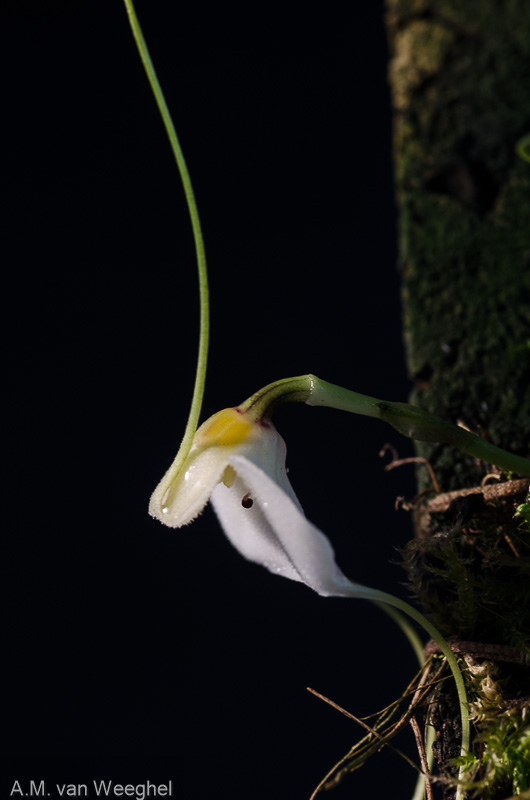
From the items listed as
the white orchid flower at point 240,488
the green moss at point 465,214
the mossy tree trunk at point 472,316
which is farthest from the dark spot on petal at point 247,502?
the green moss at point 465,214

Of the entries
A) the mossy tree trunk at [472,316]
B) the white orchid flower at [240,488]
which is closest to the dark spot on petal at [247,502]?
the white orchid flower at [240,488]

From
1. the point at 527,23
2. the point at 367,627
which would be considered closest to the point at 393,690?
the point at 367,627

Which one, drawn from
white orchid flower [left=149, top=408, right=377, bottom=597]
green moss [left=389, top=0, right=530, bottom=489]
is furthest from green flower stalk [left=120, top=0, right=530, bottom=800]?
green moss [left=389, top=0, right=530, bottom=489]

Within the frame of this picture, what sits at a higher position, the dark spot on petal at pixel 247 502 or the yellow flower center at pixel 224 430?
the yellow flower center at pixel 224 430

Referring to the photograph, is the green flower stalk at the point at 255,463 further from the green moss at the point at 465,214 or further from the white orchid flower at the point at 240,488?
the green moss at the point at 465,214

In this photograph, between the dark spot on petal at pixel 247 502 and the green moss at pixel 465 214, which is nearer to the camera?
the dark spot on petal at pixel 247 502
